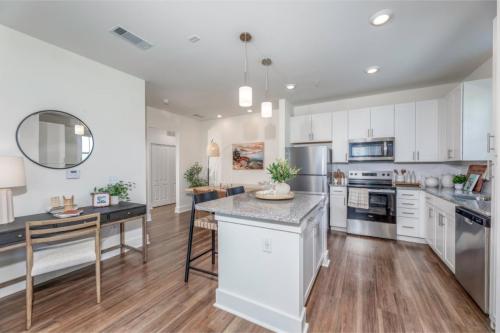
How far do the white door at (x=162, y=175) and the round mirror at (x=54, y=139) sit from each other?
3600 mm

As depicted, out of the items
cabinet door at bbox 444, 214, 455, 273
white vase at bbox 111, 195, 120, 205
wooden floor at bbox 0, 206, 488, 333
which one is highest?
white vase at bbox 111, 195, 120, 205

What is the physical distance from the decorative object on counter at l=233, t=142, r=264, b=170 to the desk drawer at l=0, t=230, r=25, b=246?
Result: 4565 millimetres

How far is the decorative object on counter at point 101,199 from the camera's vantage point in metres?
2.76

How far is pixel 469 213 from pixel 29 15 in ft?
15.3

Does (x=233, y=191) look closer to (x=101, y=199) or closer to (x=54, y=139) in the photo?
(x=101, y=199)

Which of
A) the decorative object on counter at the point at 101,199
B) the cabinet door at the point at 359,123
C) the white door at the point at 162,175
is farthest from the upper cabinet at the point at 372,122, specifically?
the white door at the point at 162,175

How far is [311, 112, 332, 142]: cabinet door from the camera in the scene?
4.48 m

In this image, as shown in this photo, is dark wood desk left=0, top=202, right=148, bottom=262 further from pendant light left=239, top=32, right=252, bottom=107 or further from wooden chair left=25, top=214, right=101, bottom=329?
pendant light left=239, top=32, right=252, bottom=107

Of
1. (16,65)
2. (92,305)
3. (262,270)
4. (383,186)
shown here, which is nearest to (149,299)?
(92,305)

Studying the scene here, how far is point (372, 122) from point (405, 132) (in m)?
0.57

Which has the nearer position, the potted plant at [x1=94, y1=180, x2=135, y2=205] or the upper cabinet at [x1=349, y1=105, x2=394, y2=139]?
the potted plant at [x1=94, y1=180, x2=135, y2=205]

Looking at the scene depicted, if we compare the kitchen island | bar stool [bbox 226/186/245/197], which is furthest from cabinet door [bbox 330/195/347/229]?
the kitchen island

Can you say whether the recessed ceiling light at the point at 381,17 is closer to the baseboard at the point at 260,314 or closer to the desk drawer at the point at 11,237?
the baseboard at the point at 260,314

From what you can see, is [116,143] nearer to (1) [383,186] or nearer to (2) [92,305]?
(2) [92,305]
